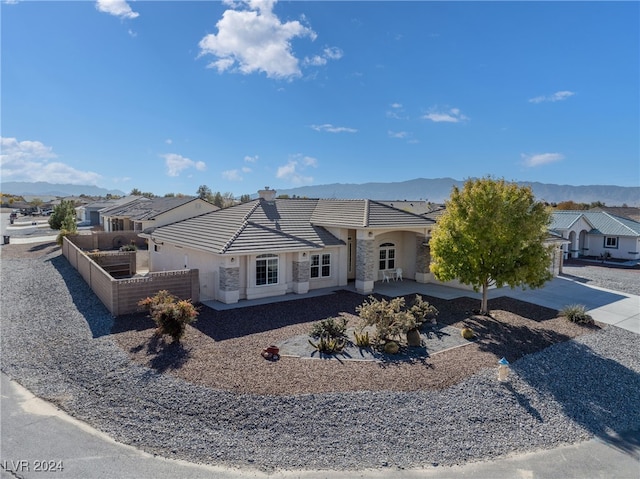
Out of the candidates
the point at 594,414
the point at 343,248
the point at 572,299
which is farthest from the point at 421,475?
the point at 572,299

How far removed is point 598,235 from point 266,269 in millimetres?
36370

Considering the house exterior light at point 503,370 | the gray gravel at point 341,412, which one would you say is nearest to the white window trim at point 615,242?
the gray gravel at point 341,412

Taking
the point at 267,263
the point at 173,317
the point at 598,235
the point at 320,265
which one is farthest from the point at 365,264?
the point at 598,235

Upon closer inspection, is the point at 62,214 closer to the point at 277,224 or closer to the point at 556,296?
the point at 277,224

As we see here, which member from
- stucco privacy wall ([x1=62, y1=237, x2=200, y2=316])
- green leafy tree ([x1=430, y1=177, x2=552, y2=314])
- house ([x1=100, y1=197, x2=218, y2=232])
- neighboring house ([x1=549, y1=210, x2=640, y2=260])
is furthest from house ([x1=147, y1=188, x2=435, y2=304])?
neighboring house ([x1=549, y1=210, x2=640, y2=260])

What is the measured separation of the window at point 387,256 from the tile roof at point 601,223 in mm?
22010

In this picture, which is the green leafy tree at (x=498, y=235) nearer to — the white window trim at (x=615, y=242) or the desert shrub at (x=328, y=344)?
the desert shrub at (x=328, y=344)

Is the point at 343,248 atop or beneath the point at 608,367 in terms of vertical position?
atop

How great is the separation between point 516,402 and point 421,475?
4.00m

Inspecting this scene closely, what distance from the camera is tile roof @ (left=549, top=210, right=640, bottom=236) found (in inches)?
1511

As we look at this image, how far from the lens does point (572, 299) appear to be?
20.8m

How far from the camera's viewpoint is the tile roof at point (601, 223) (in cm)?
3838

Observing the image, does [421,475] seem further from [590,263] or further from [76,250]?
[590,263]

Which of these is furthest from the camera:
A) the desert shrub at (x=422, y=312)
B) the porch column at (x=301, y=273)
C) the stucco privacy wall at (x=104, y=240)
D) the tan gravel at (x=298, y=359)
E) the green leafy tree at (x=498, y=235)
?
the stucco privacy wall at (x=104, y=240)
